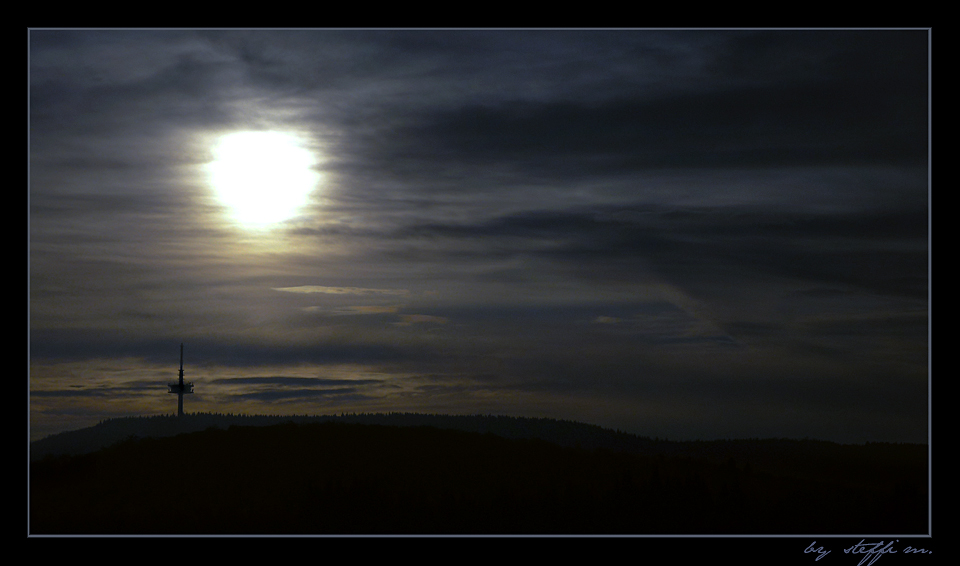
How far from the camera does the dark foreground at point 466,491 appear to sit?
57.3 feet

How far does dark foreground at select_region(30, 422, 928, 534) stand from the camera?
1745 centimetres

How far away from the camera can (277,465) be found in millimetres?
19469

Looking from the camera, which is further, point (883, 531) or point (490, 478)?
point (490, 478)

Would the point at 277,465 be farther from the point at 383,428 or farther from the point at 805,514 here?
the point at 805,514

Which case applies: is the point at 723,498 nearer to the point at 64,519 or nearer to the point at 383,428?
the point at 383,428

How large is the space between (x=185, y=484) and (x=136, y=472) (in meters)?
1.78

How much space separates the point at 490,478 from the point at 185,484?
7.63m

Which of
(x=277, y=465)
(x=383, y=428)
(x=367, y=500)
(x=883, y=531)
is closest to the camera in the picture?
(x=883, y=531)

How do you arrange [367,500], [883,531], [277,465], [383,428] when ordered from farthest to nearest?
[383,428], [277,465], [367,500], [883,531]

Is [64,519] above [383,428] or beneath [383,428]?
beneath

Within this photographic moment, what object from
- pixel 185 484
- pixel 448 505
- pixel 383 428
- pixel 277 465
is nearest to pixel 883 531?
pixel 448 505

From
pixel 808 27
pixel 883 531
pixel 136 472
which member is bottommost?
pixel 883 531

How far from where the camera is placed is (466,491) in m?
18.5

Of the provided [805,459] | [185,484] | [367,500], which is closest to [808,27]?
[805,459]
